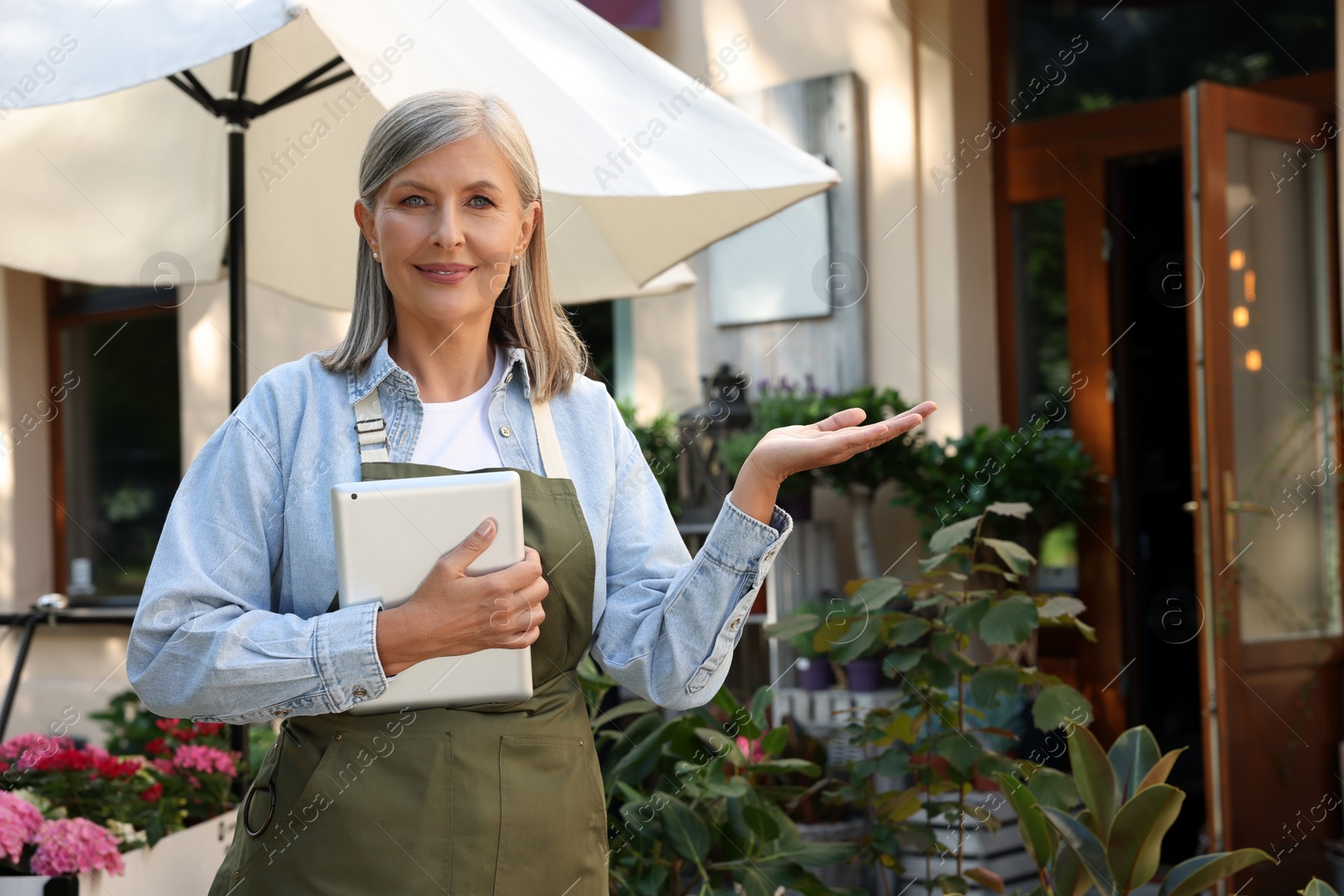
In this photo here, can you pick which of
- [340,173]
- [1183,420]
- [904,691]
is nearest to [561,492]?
[904,691]

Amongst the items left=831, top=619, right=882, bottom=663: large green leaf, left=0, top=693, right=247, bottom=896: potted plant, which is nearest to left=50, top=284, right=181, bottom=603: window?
left=0, top=693, right=247, bottom=896: potted plant

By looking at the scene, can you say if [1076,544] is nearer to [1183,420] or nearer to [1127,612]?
[1127,612]

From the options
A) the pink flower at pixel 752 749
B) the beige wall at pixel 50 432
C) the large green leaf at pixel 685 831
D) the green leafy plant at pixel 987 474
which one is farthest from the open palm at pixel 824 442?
the beige wall at pixel 50 432

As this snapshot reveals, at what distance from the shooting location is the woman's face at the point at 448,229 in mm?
Result: 1402

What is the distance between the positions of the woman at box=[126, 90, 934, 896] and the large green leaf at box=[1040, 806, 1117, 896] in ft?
3.61

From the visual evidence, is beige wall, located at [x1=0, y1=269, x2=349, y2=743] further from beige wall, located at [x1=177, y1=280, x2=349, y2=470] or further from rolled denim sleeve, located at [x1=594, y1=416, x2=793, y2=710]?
rolled denim sleeve, located at [x1=594, y1=416, x2=793, y2=710]

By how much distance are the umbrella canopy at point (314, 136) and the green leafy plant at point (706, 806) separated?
1.07m

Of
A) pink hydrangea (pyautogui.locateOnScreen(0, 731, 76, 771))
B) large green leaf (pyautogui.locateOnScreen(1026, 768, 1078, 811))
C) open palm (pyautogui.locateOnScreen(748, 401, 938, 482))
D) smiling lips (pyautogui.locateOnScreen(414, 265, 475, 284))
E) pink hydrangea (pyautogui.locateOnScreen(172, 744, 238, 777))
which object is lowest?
large green leaf (pyautogui.locateOnScreen(1026, 768, 1078, 811))

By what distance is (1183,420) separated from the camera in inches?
190

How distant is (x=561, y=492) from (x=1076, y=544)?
3.50 metres

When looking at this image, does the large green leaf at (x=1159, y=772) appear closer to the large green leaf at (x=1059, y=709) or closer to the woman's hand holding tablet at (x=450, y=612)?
the large green leaf at (x=1059, y=709)

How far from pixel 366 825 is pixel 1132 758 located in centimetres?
167

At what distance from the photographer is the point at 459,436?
4.88ft

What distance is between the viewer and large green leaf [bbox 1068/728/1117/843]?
225cm
